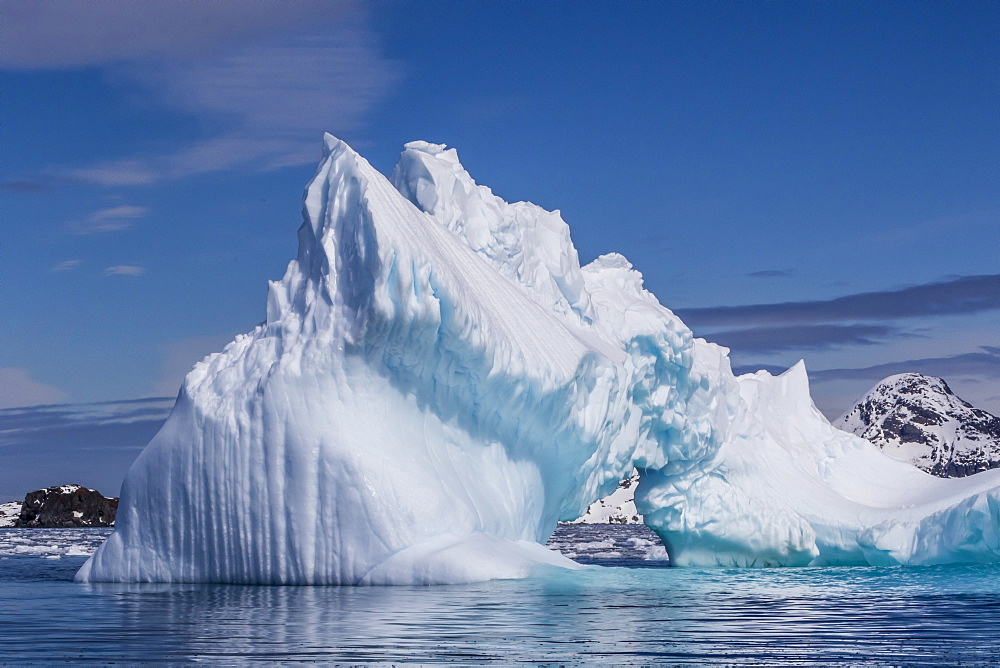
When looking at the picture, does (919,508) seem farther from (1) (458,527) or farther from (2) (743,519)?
(1) (458,527)

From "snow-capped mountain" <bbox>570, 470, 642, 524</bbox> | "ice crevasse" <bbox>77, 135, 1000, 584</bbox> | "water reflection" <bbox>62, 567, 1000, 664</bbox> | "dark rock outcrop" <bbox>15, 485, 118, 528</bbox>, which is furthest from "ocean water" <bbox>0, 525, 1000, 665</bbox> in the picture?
"snow-capped mountain" <bbox>570, 470, 642, 524</bbox>

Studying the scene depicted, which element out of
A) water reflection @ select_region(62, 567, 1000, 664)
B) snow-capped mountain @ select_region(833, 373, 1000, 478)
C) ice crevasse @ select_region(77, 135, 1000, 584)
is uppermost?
snow-capped mountain @ select_region(833, 373, 1000, 478)

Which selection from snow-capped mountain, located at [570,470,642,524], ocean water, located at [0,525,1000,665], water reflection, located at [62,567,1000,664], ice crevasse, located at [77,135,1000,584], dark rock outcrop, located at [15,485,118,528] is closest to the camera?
ocean water, located at [0,525,1000,665]

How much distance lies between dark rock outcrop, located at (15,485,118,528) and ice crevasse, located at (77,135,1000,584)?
80533mm

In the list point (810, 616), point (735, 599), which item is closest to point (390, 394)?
point (735, 599)

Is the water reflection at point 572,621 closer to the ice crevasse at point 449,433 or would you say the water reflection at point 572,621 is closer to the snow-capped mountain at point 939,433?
the ice crevasse at point 449,433

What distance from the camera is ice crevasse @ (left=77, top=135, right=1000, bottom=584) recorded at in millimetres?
16375

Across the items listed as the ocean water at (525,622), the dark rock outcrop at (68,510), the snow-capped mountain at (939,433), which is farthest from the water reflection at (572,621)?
the dark rock outcrop at (68,510)

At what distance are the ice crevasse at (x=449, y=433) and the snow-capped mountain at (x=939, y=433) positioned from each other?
67.9m

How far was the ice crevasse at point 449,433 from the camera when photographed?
16.4 metres

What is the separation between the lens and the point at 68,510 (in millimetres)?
95812

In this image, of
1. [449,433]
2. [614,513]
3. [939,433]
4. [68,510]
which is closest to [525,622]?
[449,433]

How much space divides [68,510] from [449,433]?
8543cm

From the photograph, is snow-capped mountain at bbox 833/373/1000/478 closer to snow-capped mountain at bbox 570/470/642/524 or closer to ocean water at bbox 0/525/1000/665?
snow-capped mountain at bbox 570/470/642/524
